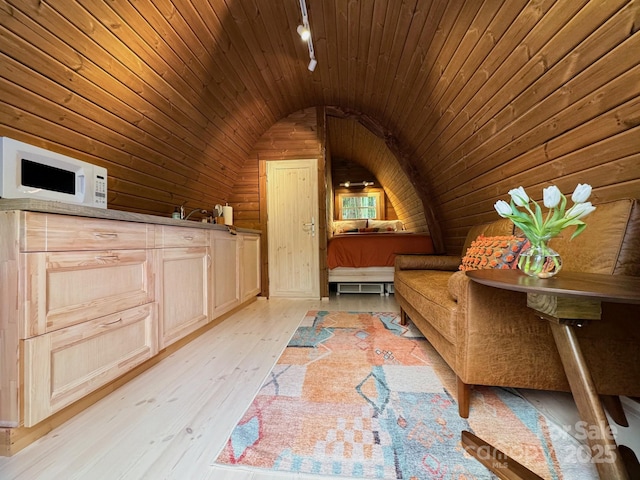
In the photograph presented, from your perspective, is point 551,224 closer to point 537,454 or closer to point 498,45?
point 537,454

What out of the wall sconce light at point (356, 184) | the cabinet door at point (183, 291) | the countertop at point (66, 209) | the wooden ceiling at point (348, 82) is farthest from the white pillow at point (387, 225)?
the countertop at point (66, 209)

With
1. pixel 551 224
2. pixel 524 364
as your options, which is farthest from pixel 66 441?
pixel 551 224

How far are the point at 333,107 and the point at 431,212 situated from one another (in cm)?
199

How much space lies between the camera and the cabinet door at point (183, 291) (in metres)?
1.71

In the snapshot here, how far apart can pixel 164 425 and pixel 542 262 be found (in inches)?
65.0

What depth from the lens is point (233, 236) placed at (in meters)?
2.85

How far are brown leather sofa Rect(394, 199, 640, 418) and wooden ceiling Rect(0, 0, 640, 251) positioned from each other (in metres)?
0.28

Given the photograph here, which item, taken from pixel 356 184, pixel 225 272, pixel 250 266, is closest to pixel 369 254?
pixel 250 266

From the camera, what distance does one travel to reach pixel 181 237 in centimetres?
192

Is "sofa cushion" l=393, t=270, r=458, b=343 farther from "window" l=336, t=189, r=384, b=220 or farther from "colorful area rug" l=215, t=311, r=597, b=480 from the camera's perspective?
"window" l=336, t=189, r=384, b=220

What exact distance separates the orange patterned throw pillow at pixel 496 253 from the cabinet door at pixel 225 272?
2.09 meters

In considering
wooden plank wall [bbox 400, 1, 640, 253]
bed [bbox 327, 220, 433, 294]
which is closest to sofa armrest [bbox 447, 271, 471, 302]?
wooden plank wall [bbox 400, 1, 640, 253]

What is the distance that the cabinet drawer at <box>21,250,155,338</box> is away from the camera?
990 mm

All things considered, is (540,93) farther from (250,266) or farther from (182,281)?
(250,266)
